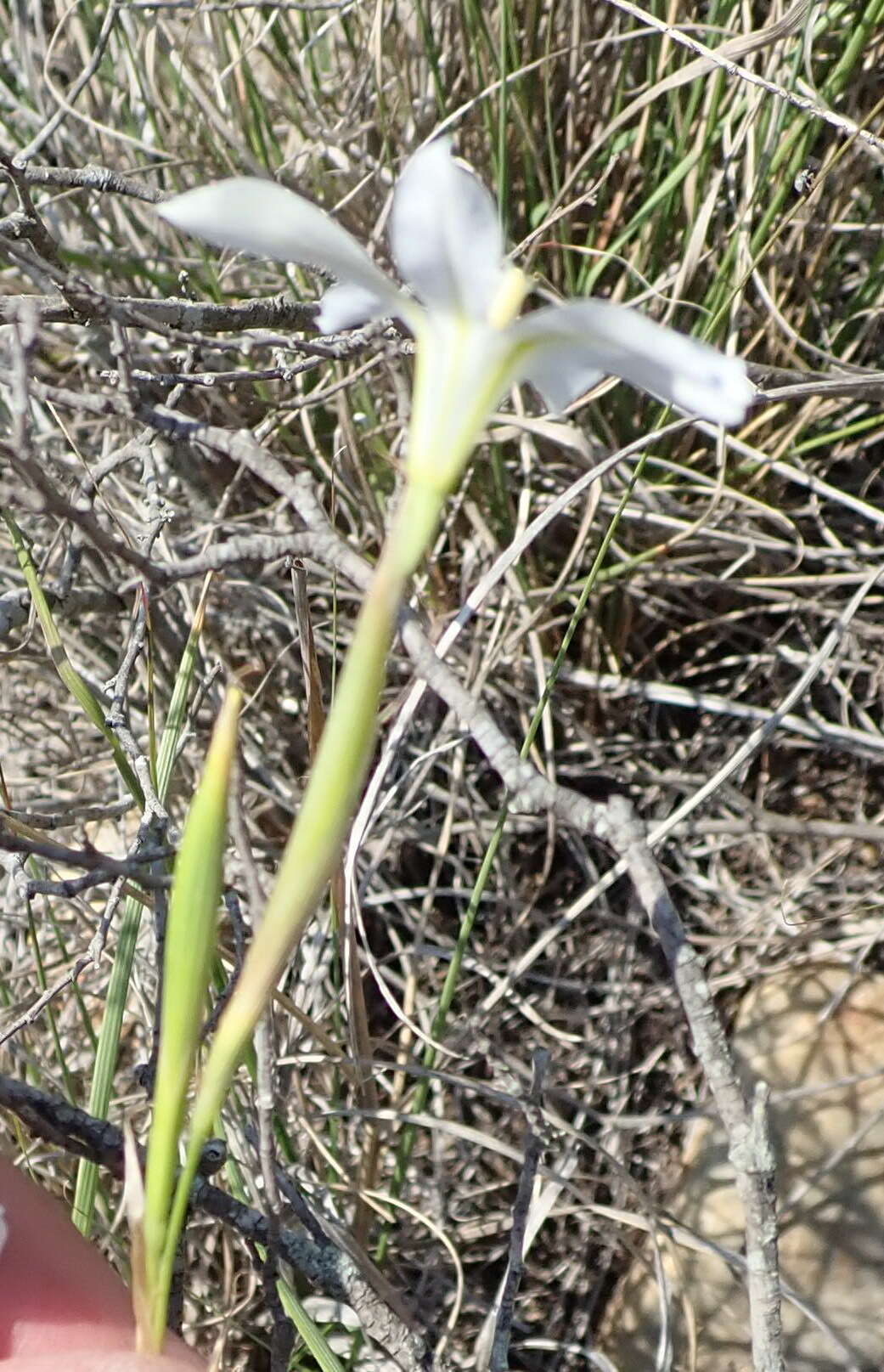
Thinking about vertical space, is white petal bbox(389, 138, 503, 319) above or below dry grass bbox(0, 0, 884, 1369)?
below

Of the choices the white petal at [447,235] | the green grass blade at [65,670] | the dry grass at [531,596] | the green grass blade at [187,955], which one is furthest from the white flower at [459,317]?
the dry grass at [531,596]

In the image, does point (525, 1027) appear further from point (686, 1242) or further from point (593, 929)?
point (686, 1242)

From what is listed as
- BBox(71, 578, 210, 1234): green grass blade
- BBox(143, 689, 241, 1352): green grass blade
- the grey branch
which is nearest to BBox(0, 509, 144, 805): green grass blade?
BBox(71, 578, 210, 1234): green grass blade

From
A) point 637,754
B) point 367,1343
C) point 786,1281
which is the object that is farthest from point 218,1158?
point 637,754

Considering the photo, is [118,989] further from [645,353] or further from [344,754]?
[645,353]

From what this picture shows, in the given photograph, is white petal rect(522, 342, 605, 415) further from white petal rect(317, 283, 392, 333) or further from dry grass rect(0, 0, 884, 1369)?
dry grass rect(0, 0, 884, 1369)
